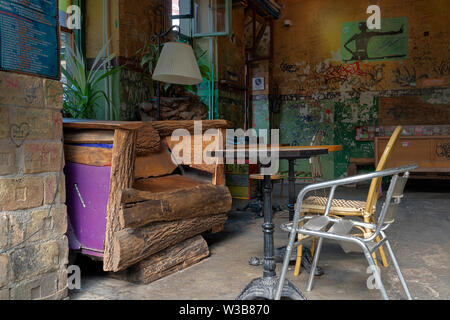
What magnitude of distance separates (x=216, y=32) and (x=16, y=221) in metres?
4.33

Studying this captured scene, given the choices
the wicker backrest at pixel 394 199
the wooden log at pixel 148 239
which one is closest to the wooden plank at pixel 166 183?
the wooden log at pixel 148 239

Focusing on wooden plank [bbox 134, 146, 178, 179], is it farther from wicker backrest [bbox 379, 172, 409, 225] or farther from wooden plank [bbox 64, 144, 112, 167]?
wicker backrest [bbox 379, 172, 409, 225]

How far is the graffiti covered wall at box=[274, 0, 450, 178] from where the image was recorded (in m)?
7.27

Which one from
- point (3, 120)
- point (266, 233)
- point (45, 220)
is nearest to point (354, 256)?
point (266, 233)

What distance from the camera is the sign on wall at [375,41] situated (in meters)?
7.44

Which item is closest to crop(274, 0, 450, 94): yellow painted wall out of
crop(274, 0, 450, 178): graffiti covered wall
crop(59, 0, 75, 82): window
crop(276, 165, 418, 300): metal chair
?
→ crop(274, 0, 450, 178): graffiti covered wall

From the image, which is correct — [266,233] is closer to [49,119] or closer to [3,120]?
[49,119]

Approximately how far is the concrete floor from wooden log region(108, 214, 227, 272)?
0.20 metres

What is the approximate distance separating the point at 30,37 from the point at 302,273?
2.03m

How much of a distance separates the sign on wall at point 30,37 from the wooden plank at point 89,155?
0.44 metres

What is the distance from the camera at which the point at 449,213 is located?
4.28 meters

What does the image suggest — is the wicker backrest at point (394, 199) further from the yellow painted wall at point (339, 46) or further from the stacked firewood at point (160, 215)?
the yellow painted wall at point (339, 46)

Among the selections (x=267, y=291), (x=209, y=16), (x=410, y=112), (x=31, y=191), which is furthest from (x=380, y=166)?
(x=410, y=112)

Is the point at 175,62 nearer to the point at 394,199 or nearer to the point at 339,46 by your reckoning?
the point at 394,199
